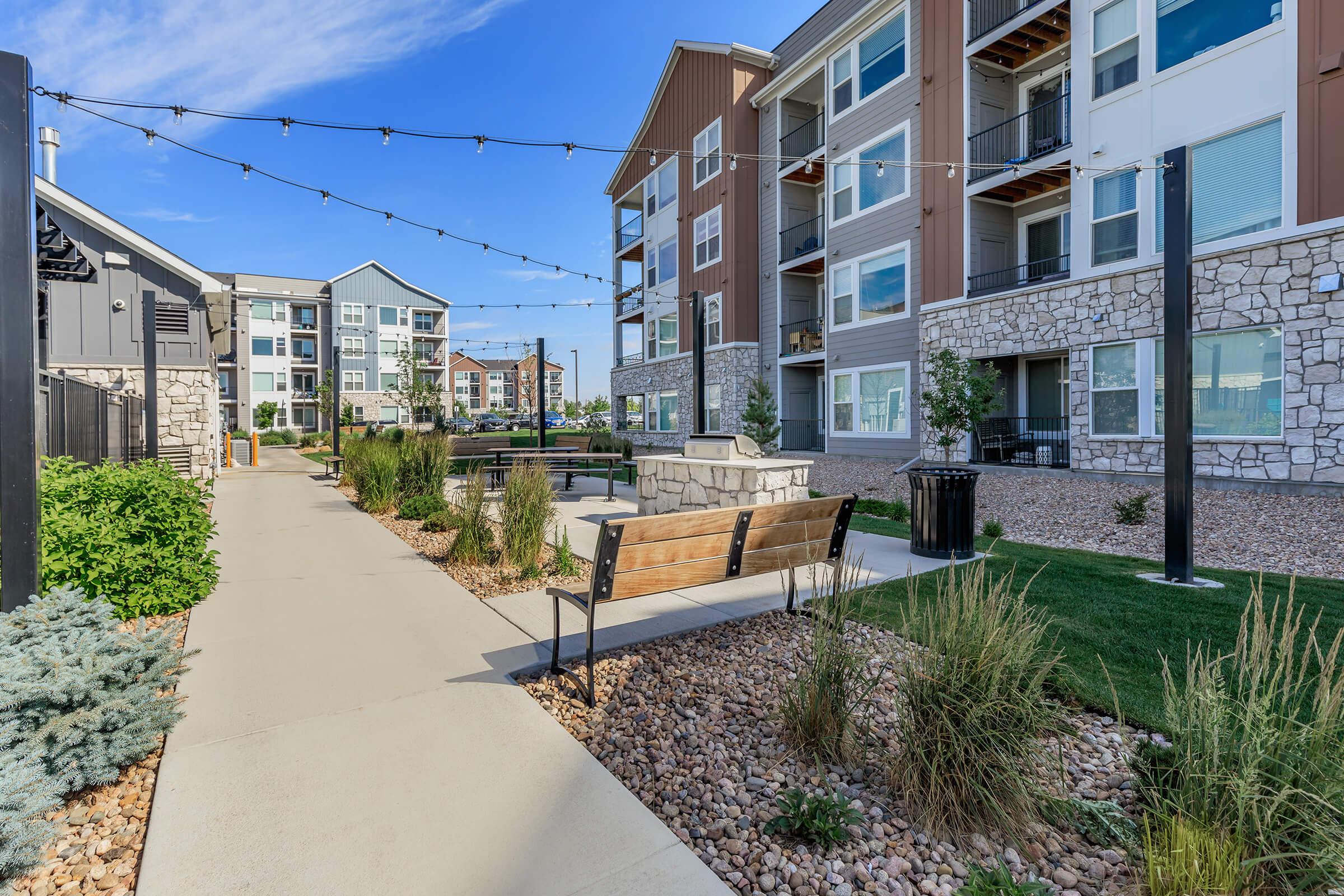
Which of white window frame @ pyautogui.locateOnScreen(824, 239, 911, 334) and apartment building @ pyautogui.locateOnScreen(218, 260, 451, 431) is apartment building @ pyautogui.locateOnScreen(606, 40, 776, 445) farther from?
apartment building @ pyautogui.locateOnScreen(218, 260, 451, 431)

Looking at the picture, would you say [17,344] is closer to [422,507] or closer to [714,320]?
[422,507]

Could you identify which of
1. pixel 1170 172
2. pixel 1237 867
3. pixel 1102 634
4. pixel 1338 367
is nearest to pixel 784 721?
pixel 1237 867

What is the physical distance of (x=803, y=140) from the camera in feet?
65.1

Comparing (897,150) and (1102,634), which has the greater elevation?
(897,150)

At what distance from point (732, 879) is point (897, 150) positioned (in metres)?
17.3

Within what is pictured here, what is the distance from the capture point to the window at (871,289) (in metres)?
15.9

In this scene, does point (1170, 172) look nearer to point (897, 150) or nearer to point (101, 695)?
point (101, 695)

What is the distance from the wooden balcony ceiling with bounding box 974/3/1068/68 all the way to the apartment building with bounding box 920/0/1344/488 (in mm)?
44

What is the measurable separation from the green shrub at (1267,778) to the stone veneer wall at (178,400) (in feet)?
53.2

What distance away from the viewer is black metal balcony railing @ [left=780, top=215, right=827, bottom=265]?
19.4 m

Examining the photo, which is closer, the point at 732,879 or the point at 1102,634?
the point at 732,879

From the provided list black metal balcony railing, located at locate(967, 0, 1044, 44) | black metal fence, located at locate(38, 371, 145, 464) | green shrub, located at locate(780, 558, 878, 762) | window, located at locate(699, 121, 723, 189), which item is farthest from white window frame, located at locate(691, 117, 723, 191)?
green shrub, located at locate(780, 558, 878, 762)

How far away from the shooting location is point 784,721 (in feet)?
9.05

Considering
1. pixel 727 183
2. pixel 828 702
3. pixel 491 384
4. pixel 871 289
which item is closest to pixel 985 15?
pixel 871 289
